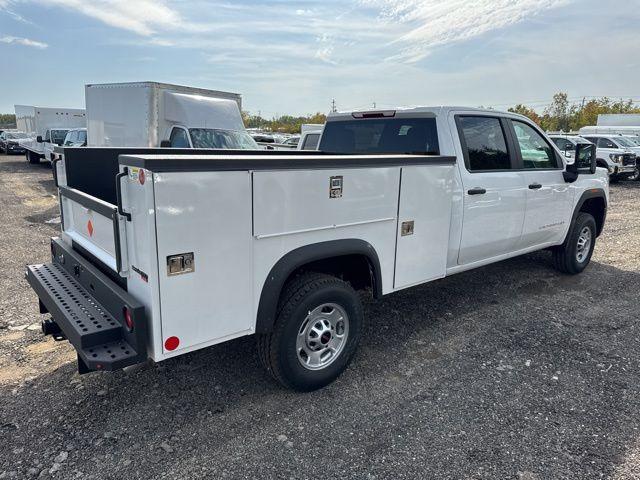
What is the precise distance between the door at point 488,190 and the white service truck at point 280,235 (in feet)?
0.06

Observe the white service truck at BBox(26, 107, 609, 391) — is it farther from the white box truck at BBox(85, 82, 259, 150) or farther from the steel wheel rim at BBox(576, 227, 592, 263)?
the white box truck at BBox(85, 82, 259, 150)

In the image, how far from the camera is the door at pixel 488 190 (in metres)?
4.37

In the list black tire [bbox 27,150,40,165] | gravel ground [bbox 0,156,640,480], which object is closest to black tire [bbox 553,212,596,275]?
gravel ground [bbox 0,156,640,480]

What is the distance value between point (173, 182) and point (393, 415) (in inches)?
80.6

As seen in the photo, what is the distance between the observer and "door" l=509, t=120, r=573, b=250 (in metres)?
5.05

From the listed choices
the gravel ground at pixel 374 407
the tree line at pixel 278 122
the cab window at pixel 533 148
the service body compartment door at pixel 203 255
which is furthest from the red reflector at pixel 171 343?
the tree line at pixel 278 122

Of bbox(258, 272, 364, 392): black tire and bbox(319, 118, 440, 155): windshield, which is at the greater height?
bbox(319, 118, 440, 155): windshield

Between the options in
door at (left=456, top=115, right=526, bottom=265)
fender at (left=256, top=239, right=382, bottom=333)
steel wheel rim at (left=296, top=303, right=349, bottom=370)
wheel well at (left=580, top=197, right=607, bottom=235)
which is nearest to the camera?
fender at (left=256, top=239, right=382, bottom=333)

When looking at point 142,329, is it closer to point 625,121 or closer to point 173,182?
point 173,182

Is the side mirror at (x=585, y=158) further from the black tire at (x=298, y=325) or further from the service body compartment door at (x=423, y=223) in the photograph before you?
the black tire at (x=298, y=325)

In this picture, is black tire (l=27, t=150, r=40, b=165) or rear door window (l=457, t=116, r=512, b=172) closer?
rear door window (l=457, t=116, r=512, b=172)

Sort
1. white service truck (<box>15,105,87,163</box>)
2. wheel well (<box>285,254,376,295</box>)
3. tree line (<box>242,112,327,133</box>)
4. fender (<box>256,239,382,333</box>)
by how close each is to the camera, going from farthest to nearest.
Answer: tree line (<box>242,112,327,133</box>) < white service truck (<box>15,105,87,163</box>) < wheel well (<box>285,254,376,295</box>) < fender (<box>256,239,382,333</box>)

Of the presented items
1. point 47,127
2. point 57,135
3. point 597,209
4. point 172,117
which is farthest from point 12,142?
point 597,209

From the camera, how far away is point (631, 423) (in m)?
3.17
